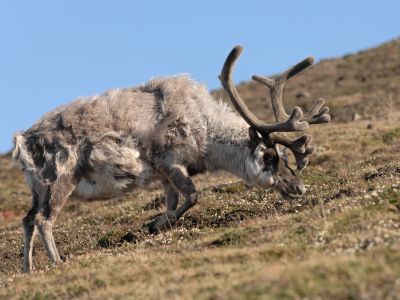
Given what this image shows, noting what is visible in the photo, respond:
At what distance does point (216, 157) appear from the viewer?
13414 mm

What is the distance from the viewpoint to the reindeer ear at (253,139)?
1323 cm

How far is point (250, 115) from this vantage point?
13.3 m

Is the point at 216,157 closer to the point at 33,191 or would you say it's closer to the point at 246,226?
the point at 246,226

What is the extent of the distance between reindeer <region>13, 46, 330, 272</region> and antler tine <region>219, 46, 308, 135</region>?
0.7 inches

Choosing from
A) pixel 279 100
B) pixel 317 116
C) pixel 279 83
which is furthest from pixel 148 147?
pixel 317 116

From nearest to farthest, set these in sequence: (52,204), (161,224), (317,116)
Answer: (52,204) → (161,224) → (317,116)

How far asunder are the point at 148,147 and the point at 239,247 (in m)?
3.49

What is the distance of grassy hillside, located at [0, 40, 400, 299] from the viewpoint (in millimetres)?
7438

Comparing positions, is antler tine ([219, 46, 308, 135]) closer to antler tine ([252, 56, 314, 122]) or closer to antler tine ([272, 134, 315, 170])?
antler tine ([272, 134, 315, 170])

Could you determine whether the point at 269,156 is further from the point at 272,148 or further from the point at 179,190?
the point at 179,190

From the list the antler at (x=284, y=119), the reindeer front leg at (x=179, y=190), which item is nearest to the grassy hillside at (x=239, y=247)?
the reindeer front leg at (x=179, y=190)

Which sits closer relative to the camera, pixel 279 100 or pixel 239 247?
pixel 239 247

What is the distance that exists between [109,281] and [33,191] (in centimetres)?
409

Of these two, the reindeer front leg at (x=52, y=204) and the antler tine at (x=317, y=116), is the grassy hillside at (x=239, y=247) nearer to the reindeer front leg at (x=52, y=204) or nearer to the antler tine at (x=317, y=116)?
the reindeer front leg at (x=52, y=204)
